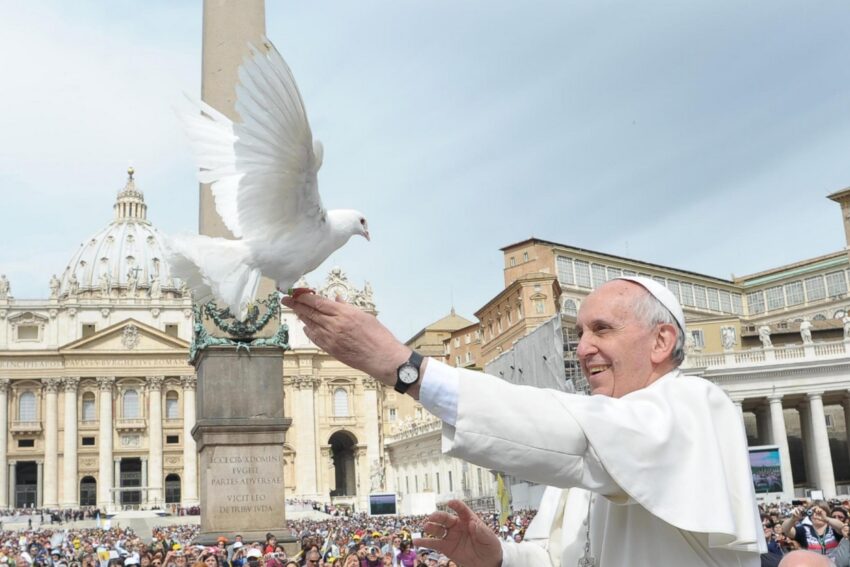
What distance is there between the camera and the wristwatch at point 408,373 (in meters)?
2.27

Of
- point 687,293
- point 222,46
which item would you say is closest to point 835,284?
point 687,293

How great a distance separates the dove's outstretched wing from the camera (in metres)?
3.25

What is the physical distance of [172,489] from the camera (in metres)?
93.6

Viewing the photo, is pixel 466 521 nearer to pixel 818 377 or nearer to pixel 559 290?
pixel 818 377

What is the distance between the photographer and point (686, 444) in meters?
2.35

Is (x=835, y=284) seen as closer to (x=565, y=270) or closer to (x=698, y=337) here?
(x=698, y=337)

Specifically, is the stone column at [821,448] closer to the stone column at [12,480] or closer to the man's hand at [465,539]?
the man's hand at [465,539]

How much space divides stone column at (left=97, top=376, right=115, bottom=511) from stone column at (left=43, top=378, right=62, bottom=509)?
376cm

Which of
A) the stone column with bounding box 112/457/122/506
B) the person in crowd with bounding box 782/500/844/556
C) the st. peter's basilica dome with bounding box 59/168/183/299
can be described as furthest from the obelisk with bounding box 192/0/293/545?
the st. peter's basilica dome with bounding box 59/168/183/299

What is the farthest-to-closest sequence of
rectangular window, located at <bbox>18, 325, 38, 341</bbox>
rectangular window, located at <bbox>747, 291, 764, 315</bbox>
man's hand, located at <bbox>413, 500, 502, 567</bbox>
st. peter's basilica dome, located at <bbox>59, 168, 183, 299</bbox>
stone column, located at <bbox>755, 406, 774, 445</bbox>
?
st. peter's basilica dome, located at <bbox>59, 168, 183, 299</bbox>
rectangular window, located at <bbox>18, 325, 38, 341</bbox>
rectangular window, located at <bbox>747, 291, 764, 315</bbox>
stone column, located at <bbox>755, 406, 774, 445</bbox>
man's hand, located at <bbox>413, 500, 502, 567</bbox>

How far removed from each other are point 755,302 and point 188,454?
54.1 metres

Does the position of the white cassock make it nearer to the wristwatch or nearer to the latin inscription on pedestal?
the wristwatch

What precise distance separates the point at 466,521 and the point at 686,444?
3.12 feet

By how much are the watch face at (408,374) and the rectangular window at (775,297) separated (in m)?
83.2
